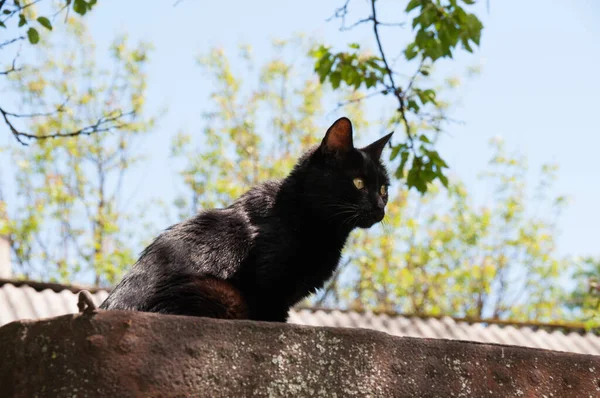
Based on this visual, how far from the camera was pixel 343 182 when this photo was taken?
10.0 ft

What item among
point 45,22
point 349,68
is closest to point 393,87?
point 349,68

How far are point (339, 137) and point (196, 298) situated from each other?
1.03 meters

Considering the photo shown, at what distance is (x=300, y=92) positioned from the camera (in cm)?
1902

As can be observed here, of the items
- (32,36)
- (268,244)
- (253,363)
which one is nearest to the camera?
(253,363)

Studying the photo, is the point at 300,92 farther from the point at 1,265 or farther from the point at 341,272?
the point at 1,265

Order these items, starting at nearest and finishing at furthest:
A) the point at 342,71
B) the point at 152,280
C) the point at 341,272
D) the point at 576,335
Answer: the point at 152,280 → the point at 342,71 → the point at 576,335 → the point at 341,272

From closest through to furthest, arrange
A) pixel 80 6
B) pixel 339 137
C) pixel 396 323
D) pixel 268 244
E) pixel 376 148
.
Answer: pixel 268 244 → pixel 339 137 → pixel 376 148 → pixel 80 6 → pixel 396 323

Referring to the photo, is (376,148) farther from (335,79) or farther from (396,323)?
(396,323)

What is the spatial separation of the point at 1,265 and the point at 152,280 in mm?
7103

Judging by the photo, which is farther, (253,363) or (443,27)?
(443,27)

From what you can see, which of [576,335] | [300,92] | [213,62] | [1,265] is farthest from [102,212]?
[576,335]

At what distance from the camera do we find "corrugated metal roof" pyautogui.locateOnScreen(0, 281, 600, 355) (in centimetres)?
607

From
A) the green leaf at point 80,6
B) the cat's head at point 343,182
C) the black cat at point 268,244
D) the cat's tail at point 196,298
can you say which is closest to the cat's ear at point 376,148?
the black cat at point 268,244

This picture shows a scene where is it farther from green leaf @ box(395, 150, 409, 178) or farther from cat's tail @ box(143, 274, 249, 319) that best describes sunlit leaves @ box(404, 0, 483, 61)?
cat's tail @ box(143, 274, 249, 319)
